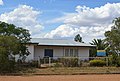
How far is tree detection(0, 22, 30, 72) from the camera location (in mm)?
26594

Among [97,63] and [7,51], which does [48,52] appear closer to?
[97,63]

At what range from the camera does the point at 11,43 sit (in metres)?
27.3

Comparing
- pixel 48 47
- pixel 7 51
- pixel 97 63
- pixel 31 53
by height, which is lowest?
pixel 97 63

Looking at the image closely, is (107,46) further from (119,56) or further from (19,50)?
(19,50)

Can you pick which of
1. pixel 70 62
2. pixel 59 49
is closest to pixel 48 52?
pixel 59 49

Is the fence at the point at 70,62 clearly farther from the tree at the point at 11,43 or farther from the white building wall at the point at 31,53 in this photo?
the tree at the point at 11,43

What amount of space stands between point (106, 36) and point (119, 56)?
2336 millimetres

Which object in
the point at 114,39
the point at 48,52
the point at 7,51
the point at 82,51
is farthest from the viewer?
the point at 82,51

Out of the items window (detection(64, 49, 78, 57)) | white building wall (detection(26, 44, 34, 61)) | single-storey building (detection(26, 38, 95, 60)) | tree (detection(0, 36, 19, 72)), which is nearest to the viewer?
tree (detection(0, 36, 19, 72))

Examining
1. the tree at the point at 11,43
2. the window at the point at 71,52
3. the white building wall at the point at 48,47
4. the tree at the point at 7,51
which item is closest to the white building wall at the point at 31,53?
the white building wall at the point at 48,47

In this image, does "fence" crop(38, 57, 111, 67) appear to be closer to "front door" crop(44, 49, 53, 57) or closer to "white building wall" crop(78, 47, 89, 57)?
"front door" crop(44, 49, 53, 57)

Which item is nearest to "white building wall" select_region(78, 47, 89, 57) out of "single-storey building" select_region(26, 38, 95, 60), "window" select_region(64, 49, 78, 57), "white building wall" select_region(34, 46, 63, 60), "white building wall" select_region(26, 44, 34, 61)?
"single-storey building" select_region(26, 38, 95, 60)

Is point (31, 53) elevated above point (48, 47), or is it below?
below

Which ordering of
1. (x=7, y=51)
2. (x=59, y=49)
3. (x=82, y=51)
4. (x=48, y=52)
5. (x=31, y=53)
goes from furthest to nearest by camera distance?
(x=82, y=51)
(x=59, y=49)
(x=48, y=52)
(x=31, y=53)
(x=7, y=51)
